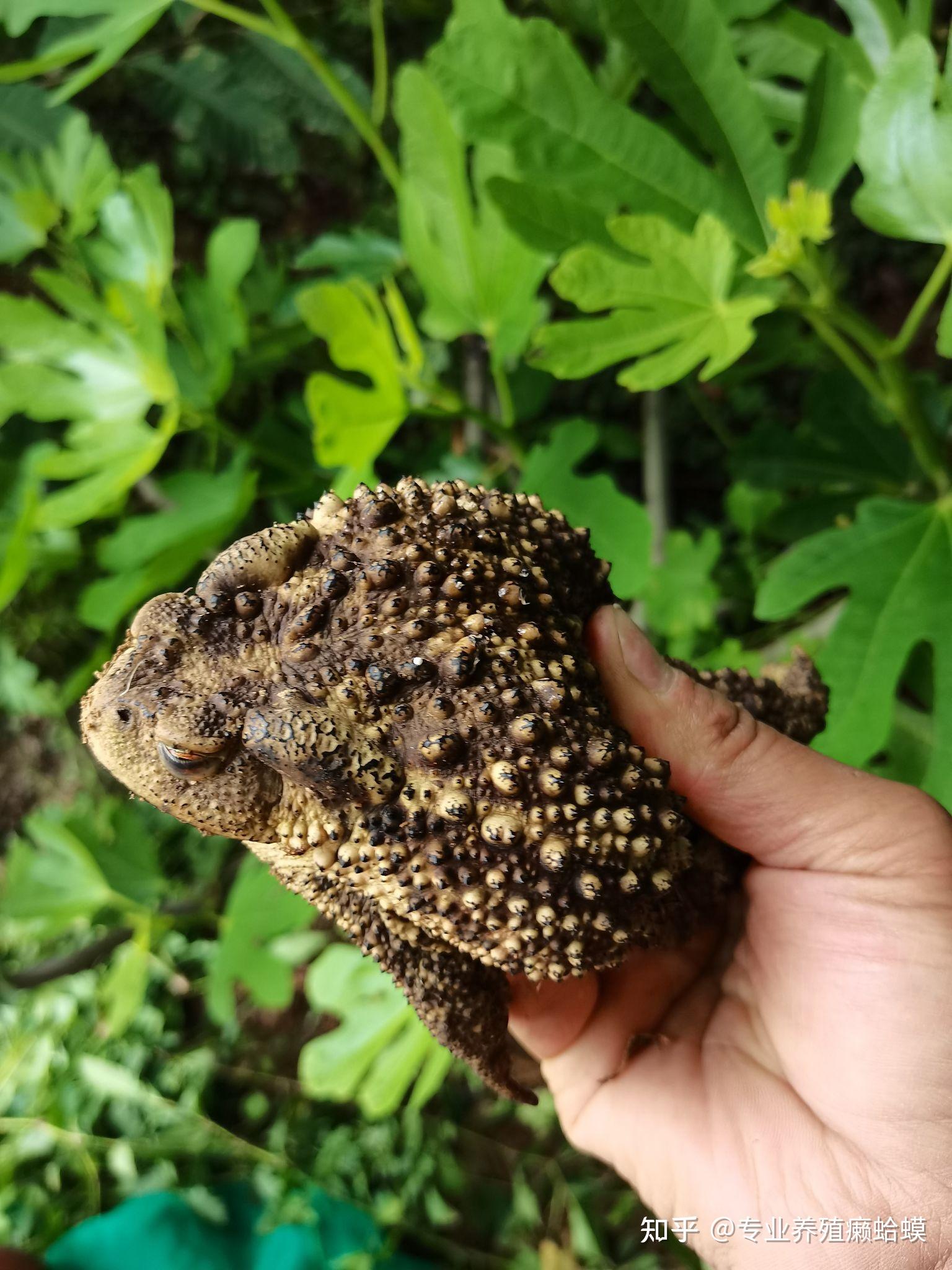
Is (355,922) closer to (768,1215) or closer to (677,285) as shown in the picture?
(768,1215)

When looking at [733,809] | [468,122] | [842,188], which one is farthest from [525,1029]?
[842,188]

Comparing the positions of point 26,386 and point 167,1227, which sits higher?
point 26,386

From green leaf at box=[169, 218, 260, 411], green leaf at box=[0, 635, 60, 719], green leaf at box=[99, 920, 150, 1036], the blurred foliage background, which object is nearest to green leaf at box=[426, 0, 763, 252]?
the blurred foliage background

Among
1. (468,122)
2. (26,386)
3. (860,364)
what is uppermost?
(468,122)

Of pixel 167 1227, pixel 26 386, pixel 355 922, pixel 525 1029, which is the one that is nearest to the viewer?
pixel 355 922

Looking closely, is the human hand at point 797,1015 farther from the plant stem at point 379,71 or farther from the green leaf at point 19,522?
the plant stem at point 379,71

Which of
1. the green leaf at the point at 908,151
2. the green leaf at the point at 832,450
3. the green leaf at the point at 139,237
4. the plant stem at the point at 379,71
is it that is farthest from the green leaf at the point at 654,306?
the plant stem at the point at 379,71

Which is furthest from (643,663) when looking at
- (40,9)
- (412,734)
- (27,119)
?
(27,119)

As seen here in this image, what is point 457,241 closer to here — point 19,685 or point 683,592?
point 683,592
